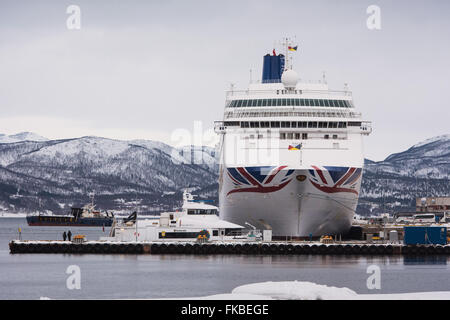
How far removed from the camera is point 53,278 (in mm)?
56656

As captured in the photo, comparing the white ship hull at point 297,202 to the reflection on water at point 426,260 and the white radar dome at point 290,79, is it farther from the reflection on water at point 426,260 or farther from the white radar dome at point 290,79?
the white radar dome at point 290,79

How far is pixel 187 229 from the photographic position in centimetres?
7731

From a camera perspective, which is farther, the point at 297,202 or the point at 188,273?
the point at 297,202

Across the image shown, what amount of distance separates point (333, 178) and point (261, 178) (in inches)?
226

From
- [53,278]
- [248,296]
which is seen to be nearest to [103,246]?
[53,278]

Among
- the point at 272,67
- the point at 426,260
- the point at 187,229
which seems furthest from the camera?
the point at 272,67

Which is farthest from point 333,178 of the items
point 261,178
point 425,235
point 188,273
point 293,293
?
point 293,293

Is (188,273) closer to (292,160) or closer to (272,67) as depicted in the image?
(292,160)

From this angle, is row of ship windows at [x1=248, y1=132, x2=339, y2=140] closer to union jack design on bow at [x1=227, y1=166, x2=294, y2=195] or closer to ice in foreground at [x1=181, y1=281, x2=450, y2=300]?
union jack design on bow at [x1=227, y1=166, x2=294, y2=195]

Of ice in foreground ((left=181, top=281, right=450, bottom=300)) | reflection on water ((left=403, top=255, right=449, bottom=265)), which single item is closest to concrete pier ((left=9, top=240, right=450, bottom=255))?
reflection on water ((left=403, top=255, right=449, bottom=265))

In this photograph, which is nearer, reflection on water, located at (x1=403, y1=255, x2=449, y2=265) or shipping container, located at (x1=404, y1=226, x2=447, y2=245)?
reflection on water, located at (x1=403, y1=255, x2=449, y2=265)

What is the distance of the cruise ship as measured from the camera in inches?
2879

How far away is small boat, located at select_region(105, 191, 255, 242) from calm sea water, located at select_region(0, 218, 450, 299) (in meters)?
4.76
